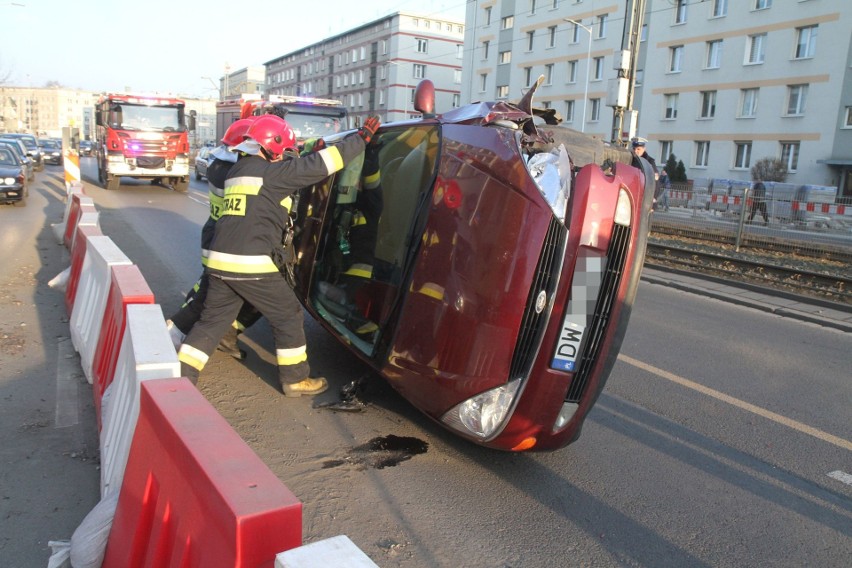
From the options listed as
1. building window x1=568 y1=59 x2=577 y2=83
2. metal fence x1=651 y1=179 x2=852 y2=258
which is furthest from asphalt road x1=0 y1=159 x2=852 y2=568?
building window x1=568 y1=59 x2=577 y2=83

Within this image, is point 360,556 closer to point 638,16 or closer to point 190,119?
point 638,16

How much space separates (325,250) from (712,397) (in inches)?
124

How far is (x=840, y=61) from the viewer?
31250mm

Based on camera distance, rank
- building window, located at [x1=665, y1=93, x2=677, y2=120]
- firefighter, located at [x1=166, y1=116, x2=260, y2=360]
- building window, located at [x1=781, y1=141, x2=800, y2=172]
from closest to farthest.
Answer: firefighter, located at [x1=166, y1=116, x2=260, y2=360]
building window, located at [x1=781, y1=141, x2=800, y2=172]
building window, located at [x1=665, y1=93, x2=677, y2=120]

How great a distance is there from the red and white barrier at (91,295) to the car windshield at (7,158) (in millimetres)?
13898

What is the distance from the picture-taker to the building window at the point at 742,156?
35625 millimetres

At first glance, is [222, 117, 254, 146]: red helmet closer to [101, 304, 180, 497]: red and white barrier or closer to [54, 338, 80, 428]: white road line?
[101, 304, 180, 497]: red and white barrier

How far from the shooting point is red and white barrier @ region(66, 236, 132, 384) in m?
4.84

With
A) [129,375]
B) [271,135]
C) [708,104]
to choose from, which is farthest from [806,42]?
[129,375]

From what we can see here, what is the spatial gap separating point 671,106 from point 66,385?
40.5 meters

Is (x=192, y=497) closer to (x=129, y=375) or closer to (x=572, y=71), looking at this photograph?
(x=129, y=375)

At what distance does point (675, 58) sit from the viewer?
130ft

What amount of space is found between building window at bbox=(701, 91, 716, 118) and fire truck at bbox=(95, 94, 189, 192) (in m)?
28.5

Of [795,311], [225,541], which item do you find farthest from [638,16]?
[225,541]
